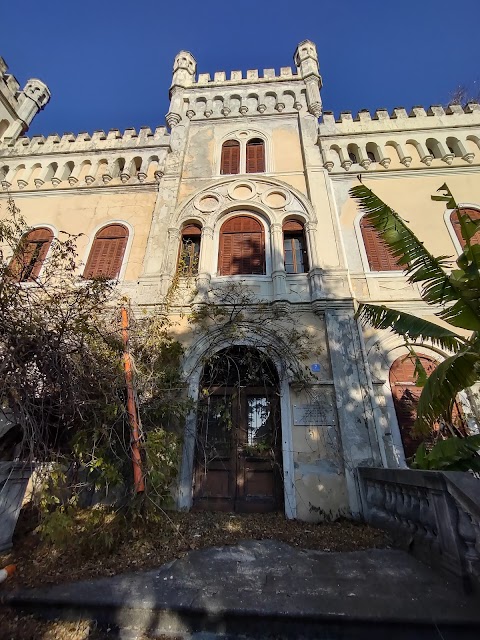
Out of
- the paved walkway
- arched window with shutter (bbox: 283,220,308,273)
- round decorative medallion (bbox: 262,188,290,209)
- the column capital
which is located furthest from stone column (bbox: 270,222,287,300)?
the paved walkway

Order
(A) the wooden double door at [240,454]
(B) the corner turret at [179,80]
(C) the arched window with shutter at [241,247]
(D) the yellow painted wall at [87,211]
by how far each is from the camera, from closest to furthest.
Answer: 1. (A) the wooden double door at [240,454]
2. (C) the arched window with shutter at [241,247]
3. (D) the yellow painted wall at [87,211]
4. (B) the corner turret at [179,80]

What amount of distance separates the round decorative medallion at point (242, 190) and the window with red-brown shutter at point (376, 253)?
3.62 meters

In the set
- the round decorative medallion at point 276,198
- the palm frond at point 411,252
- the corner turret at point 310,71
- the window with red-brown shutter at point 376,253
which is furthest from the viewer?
the corner turret at point 310,71

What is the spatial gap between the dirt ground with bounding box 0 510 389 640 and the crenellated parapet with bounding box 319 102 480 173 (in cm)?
1022

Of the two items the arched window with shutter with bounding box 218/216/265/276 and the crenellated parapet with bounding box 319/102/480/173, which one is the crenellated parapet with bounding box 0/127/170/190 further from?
the crenellated parapet with bounding box 319/102/480/173

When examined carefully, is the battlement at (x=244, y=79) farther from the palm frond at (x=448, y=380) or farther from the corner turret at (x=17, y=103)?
the palm frond at (x=448, y=380)

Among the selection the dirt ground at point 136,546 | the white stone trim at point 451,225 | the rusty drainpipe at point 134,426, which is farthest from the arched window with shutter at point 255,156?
the dirt ground at point 136,546

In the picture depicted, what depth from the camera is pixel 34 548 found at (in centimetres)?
471

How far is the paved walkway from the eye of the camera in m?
3.05

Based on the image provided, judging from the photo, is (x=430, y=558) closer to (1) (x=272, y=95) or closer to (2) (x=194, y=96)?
(1) (x=272, y=95)

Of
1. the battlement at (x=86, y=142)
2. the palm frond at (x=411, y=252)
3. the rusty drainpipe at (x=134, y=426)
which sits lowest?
the rusty drainpipe at (x=134, y=426)

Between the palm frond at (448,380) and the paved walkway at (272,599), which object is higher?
the palm frond at (448,380)

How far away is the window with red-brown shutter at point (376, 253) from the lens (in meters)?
8.93

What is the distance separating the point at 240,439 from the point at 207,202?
7374mm
